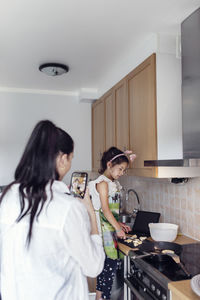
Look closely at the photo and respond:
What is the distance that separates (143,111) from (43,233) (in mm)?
1340

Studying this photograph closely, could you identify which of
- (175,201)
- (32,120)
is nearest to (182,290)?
(175,201)

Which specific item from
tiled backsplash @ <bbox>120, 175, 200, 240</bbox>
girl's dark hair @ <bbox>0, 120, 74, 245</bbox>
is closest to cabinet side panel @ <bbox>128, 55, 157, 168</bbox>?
tiled backsplash @ <bbox>120, 175, 200, 240</bbox>

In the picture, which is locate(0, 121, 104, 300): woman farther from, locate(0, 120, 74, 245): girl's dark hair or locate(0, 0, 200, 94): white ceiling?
locate(0, 0, 200, 94): white ceiling

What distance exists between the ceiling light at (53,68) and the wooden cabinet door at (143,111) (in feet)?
2.22

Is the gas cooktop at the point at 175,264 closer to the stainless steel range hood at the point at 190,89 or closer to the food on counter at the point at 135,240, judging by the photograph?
the food on counter at the point at 135,240

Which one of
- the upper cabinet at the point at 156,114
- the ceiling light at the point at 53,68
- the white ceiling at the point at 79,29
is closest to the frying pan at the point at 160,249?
the upper cabinet at the point at 156,114

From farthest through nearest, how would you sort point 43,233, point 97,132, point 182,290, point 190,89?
point 97,132
point 190,89
point 182,290
point 43,233

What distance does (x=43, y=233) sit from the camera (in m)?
0.99

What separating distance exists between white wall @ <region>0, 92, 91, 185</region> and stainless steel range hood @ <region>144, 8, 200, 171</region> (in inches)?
78.5

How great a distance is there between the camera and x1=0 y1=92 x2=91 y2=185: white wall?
11.5ft

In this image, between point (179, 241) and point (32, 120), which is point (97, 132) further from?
point (179, 241)

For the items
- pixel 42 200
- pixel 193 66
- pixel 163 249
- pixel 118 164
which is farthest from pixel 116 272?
pixel 193 66

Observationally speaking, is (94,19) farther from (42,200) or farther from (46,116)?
(46,116)

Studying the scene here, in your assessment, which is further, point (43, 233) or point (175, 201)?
point (175, 201)
